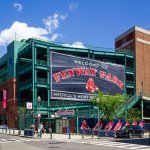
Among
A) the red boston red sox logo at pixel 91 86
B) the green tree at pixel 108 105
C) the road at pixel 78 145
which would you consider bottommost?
the road at pixel 78 145

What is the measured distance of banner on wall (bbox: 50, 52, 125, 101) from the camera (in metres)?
67.2

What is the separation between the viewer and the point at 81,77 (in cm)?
7106

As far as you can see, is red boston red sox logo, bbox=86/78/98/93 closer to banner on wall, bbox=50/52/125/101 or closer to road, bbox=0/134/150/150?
banner on wall, bbox=50/52/125/101

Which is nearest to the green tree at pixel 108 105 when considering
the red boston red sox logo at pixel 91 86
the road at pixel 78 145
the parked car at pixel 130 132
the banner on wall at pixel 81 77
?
the banner on wall at pixel 81 77

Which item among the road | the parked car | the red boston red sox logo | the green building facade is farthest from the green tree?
the road

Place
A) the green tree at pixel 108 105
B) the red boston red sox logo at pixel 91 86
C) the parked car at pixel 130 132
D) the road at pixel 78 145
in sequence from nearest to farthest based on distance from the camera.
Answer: the road at pixel 78 145, the parked car at pixel 130 132, the green tree at pixel 108 105, the red boston red sox logo at pixel 91 86

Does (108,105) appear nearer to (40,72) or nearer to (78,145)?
(40,72)

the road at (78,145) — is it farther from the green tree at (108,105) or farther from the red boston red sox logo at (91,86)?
the red boston red sox logo at (91,86)

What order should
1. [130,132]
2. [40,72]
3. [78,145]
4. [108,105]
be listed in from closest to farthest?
[78,145]
[130,132]
[108,105]
[40,72]

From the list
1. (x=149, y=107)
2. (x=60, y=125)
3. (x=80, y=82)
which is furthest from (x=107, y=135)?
(x=149, y=107)

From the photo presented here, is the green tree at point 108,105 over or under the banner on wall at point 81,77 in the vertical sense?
under

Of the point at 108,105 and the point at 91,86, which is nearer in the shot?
the point at 108,105

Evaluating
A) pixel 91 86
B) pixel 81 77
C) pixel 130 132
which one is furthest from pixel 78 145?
pixel 91 86

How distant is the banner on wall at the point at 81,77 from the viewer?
221 ft
